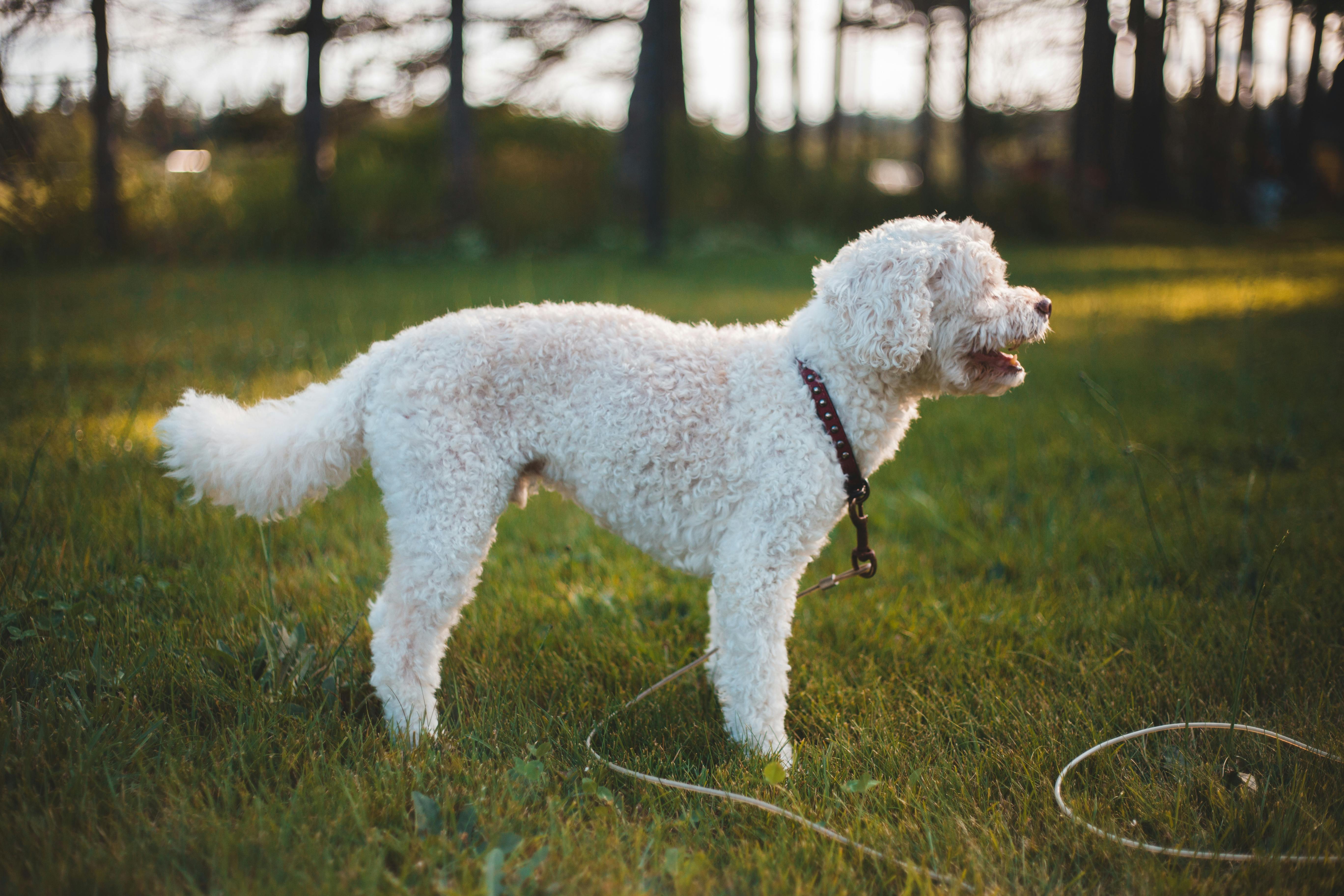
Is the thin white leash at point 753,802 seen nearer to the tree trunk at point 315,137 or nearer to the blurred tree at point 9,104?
the blurred tree at point 9,104

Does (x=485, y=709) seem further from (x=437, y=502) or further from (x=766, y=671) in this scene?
(x=766, y=671)

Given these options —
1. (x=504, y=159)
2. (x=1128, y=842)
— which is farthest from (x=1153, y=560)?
(x=504, y=159)

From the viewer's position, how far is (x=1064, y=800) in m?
2.35

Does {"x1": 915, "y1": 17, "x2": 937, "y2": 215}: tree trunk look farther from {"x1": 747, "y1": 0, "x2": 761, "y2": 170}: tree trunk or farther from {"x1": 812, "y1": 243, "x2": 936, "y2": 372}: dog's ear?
{"x1": 812, "y1": 243, "x2": 936, "y2": 372}: dog's ear

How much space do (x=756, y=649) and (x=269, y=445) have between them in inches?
68.3

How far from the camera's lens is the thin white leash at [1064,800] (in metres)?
2.04

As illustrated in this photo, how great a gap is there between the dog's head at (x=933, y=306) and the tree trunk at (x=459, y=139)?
14.6 meters

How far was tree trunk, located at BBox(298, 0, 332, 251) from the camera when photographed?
44.9 ft

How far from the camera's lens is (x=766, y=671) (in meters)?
2.64

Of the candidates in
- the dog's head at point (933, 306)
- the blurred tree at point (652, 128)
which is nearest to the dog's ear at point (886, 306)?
the dog's head at point (933, 306)

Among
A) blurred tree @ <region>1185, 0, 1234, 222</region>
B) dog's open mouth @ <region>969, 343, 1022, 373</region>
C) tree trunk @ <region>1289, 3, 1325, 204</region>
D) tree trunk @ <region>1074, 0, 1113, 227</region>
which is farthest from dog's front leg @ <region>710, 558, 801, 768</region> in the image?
blurred tree @ <region>1185, 0, 1234, 222</region>

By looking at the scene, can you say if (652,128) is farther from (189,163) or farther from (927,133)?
(927,133)

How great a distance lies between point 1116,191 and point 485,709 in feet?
74.9

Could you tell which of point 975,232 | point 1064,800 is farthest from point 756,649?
point 975,232
